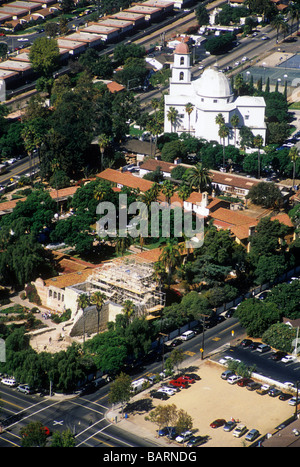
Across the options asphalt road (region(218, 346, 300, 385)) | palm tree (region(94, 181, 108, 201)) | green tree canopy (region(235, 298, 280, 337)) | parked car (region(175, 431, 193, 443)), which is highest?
palm tree (region(94, 181, 108, 201))

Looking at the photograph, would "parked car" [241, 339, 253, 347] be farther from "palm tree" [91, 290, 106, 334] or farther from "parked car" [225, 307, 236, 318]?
"palm tree" [91, 290, 106, 334]

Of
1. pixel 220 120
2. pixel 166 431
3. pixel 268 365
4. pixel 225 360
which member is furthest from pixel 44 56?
pixel 166 431

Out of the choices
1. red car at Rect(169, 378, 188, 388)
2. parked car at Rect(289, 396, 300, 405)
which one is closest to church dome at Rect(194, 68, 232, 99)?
red car at Rect(169, 378, 188, 388)

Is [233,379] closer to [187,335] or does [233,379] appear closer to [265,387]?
[265,387]

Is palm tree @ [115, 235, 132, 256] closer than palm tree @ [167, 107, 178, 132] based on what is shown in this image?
Yes

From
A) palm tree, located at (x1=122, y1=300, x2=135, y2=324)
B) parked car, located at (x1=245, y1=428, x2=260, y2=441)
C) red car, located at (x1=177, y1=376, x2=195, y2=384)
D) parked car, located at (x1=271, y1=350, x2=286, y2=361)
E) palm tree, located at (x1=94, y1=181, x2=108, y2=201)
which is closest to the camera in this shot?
parked car, located at (x1=245, y1=428, x2=260, y2=441)

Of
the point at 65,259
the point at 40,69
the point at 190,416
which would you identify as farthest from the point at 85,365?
the point at 40,69

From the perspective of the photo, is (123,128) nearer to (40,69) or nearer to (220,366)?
(40,69)
